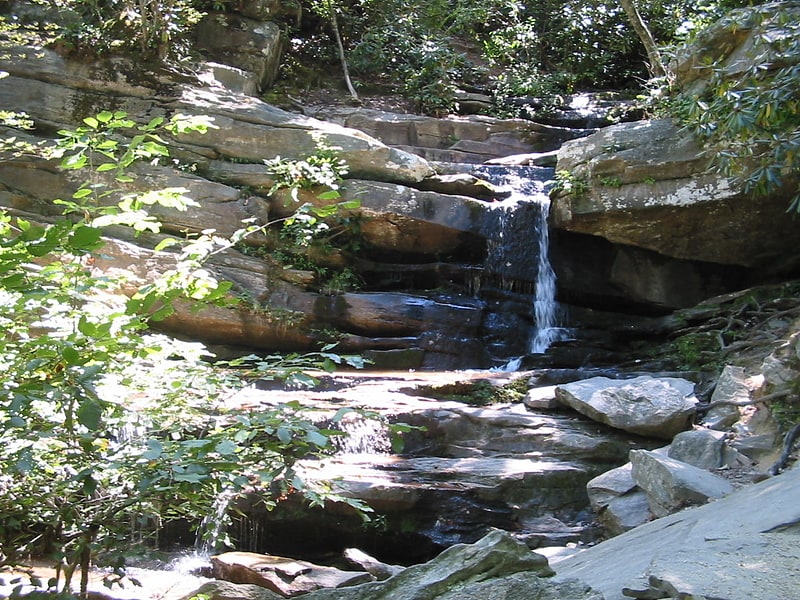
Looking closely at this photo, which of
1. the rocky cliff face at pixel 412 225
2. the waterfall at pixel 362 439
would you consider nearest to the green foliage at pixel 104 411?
the waterfall at pixel 362 439

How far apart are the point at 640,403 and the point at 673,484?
2095 millimetres

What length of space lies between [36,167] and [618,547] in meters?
9.23

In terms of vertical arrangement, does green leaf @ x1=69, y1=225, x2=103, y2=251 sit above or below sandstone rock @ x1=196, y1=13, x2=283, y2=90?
below

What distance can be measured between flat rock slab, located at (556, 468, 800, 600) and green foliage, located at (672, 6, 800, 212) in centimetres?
416

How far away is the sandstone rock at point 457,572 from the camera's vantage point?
239 centimetres

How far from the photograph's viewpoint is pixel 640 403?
6711 mm

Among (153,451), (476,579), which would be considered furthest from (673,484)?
(153,451)

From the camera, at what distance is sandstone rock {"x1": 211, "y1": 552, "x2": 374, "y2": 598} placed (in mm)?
4707

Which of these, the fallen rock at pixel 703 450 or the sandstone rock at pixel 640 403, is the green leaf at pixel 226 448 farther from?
the sandstone rock at pixel 640 403

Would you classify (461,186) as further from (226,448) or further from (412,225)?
(226,448)

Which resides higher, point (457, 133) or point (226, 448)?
point (457, 133)

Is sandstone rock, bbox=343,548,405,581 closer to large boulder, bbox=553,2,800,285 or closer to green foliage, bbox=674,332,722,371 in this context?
green foliage, bbox=674,332,722,371

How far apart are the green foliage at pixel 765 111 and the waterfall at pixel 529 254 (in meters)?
3.45

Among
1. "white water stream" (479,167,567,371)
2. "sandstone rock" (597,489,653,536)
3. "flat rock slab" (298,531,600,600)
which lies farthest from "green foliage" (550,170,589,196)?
"flat rock slab" (298,531,600,600)
